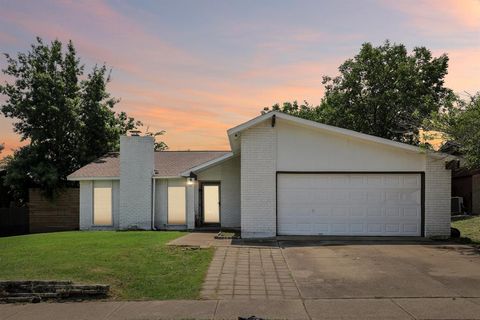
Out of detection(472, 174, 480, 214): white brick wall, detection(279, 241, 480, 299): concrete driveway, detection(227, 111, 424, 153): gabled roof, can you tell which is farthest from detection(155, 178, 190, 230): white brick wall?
detection(472, 174, 480, 214): white brick wall

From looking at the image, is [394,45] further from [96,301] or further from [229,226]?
[96,301]

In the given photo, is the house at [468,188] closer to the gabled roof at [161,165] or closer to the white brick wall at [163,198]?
the gabled roof at [161,165]

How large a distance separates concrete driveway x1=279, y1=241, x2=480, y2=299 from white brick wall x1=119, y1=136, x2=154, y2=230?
28.9 ft

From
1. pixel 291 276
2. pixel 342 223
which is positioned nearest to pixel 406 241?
pixel 342 223

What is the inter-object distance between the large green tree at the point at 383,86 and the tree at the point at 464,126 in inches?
672

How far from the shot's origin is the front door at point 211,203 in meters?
21.0

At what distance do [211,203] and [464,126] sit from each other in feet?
37.0

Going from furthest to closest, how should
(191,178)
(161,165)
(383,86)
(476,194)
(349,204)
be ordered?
(383,86) → (476,194) → (161,165) → (191,178) → (349,204)

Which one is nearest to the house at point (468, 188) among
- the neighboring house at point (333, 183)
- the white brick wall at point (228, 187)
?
the neighboring house at point (333, 183)

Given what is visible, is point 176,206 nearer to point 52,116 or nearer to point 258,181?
point 258,181

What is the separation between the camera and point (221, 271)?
32.9 ft

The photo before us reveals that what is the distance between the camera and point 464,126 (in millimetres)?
13867

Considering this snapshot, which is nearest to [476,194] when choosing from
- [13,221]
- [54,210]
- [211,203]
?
[211,203]

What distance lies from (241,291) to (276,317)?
5.43 feet
